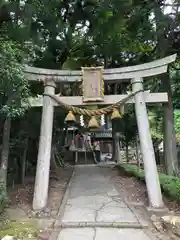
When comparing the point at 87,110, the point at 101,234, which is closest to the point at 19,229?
the point at 101,234

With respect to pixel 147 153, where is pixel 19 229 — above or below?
below

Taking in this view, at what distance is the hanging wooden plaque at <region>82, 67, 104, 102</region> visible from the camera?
702 centimetres

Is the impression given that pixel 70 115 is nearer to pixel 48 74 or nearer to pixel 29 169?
pixel 48 74

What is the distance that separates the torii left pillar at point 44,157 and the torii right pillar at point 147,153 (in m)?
2.37

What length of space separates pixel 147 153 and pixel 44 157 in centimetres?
265

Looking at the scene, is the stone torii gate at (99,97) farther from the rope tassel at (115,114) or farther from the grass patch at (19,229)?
the grass patch at (19,229)

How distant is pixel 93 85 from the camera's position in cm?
707

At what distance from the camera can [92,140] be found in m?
27.7

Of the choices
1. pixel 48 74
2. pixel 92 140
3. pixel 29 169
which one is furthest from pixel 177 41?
pixel 92 140

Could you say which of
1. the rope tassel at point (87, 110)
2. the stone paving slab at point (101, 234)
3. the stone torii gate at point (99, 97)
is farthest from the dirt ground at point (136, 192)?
the rope tassel at point (87, 110)

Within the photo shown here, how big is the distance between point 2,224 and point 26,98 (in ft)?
8.95

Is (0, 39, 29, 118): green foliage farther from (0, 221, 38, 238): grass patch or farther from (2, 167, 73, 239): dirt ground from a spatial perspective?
(2, 167, 73, 239): dirt ground

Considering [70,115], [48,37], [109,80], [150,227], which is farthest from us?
[48,37]

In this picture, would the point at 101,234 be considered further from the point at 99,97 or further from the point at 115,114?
the point at 99,97
